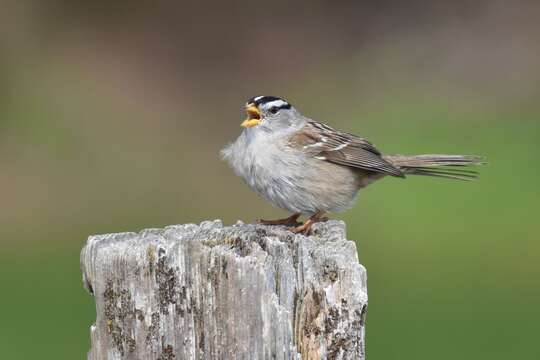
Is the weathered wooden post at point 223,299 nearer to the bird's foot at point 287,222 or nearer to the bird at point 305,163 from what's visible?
the bird's foot at point 287,222

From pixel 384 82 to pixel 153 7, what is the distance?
339 centimetres

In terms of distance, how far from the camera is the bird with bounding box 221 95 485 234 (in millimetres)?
5855

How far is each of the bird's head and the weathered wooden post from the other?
2555 mm

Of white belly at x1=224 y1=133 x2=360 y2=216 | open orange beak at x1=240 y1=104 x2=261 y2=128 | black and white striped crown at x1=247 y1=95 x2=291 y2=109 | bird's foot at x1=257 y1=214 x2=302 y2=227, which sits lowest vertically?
bird's foot at x1=257 y1=214 x2=302 y2=227

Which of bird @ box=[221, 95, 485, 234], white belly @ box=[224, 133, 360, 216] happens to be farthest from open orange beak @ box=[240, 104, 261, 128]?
white belly @ box=[224, 133, 360, 216]

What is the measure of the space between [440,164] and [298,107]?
614cm

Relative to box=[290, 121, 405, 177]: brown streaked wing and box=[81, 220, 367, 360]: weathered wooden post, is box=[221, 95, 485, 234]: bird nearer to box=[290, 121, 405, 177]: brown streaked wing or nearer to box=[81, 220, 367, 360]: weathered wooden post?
box=[290, 121, 405, 177]: brown streaked wing

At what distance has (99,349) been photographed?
351 cm

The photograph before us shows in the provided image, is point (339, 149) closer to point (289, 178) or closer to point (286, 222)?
point (289, 178)

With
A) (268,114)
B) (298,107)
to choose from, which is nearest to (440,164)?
(268,114)

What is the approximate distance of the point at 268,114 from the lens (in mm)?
6203

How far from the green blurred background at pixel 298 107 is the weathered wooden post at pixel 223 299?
3.82m

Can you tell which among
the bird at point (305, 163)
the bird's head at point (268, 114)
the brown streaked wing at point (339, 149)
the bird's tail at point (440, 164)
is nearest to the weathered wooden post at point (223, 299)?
the bird at point (305, 163)

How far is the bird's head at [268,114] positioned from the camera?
611 centimetres
